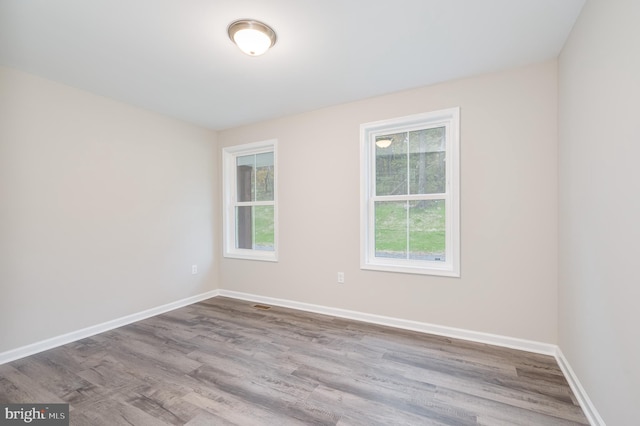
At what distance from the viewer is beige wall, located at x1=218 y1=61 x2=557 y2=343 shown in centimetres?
231

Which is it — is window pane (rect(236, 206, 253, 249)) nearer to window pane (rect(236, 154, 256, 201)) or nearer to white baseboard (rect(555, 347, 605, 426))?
window pane (rect(236, 154, 256, 201))

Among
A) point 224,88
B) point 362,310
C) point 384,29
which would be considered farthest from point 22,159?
point 362,310

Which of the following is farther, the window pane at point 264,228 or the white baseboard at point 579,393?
the window pane at point 264,228

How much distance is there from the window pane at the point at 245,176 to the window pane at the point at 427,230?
2400 mm

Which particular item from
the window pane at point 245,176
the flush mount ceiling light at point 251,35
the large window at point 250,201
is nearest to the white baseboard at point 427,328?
the large window at point 250,201

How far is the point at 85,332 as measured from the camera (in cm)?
274

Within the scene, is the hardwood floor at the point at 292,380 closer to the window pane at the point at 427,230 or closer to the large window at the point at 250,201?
the window pane at the point at 427,230

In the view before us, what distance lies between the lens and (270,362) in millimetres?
2240

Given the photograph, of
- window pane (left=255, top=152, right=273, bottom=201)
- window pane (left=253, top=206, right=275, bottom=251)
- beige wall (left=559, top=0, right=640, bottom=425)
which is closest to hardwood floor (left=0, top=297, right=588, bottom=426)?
beige wall (left=559, top=0, right=640, bottom=425)

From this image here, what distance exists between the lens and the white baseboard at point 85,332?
230cm

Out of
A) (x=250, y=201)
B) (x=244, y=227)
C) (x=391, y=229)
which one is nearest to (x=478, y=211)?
(x=391, y=229)

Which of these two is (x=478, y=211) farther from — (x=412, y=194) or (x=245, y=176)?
(x=245, y=176)

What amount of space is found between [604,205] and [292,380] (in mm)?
2223

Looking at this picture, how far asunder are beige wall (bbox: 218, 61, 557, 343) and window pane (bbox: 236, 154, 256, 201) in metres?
1.10
